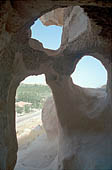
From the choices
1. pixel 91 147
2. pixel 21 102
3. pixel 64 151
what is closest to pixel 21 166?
pixel 64 151

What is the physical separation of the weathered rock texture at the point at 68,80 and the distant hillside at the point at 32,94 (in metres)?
11.1

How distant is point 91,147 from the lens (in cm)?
315

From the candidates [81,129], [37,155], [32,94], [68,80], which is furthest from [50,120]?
[32,94]

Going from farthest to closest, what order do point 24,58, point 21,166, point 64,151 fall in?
point 21,166
point 64,151
point 24,58

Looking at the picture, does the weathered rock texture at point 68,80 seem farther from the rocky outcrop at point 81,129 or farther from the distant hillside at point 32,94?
the distant hillside at point 32,94

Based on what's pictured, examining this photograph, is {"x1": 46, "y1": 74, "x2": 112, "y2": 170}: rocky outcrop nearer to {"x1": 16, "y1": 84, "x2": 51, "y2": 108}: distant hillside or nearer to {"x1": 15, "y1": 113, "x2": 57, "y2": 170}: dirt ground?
{"x1": 15, "y1": 113, "x2": 57, "y2": 170}: dirt ground

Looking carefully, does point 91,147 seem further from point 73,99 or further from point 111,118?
point 73,99

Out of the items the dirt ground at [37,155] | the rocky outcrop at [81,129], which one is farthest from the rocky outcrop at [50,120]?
the rocky outcrop at [81,129]

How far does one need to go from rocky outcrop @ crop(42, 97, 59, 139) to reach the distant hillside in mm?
8851

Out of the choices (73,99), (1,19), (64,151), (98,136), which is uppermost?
(1,19)

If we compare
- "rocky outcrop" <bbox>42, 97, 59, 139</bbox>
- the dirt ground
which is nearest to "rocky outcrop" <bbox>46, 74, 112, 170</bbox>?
the dirt ground

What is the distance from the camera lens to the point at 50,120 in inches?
211

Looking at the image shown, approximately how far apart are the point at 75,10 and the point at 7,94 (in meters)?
2.12

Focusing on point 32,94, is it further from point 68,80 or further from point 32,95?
point 68,80
